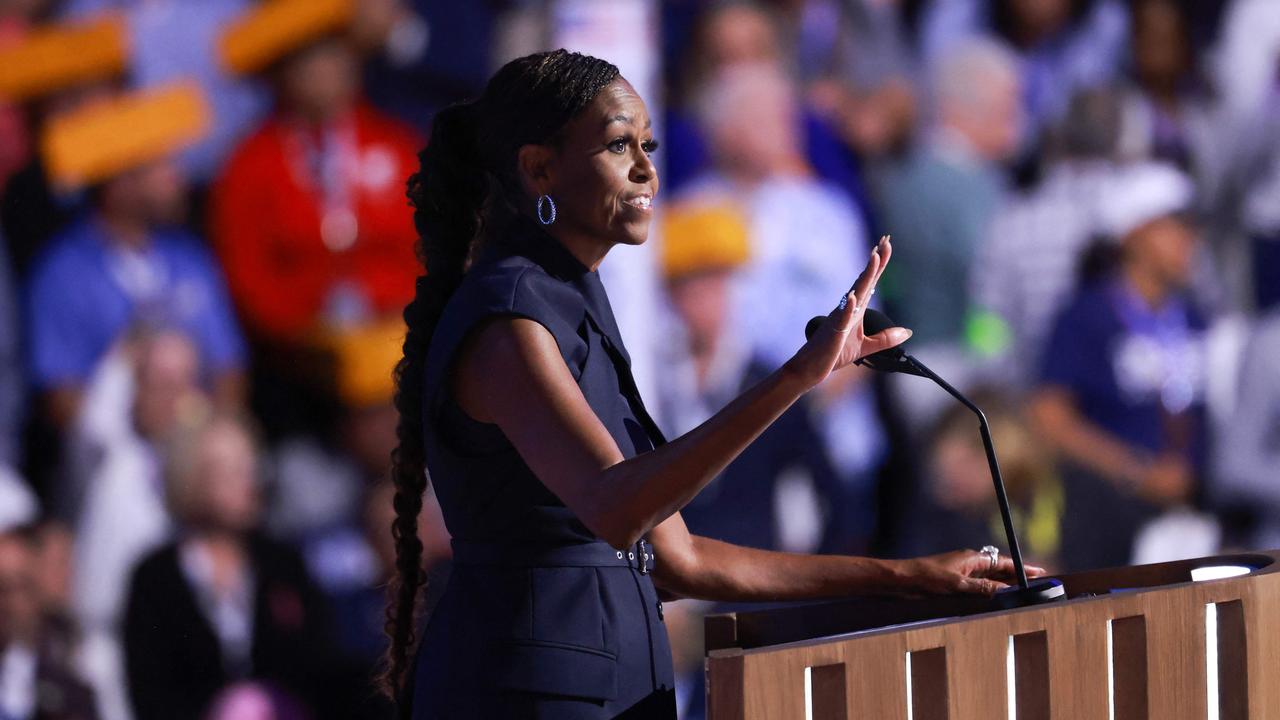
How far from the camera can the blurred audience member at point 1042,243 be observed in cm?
476

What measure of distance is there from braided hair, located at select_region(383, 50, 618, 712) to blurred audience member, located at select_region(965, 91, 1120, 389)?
10.4ft

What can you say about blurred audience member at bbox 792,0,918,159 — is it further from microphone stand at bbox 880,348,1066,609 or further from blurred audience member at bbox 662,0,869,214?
microphone stand at bbox 880,348,1066,609

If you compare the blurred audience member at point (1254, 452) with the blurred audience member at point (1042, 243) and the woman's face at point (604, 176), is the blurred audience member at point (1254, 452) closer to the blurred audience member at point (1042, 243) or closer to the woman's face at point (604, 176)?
the blurred audience member at point (1042, 243)

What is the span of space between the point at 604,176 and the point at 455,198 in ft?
0.71

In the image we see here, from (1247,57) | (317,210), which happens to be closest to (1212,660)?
(317,210)

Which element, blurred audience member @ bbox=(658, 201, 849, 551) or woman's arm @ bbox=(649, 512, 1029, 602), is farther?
blurred audience member @ bbox=(658, 201, 849, 551)

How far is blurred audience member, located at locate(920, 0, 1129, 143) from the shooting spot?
484 centimetres

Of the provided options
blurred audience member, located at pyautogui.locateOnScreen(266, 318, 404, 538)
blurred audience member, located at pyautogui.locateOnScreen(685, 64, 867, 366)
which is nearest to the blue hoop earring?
blurred audience member, located at pyautogui.locateOnScreen(266, 318, 404, 538)

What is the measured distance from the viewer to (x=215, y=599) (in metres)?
3.61

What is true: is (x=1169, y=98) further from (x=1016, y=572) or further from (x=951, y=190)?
(x=1016, y=572)

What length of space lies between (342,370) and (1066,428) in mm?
2428

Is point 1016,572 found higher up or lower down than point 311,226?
lower down

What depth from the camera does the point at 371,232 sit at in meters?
3.78

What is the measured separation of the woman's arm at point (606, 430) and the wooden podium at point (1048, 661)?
162mm
